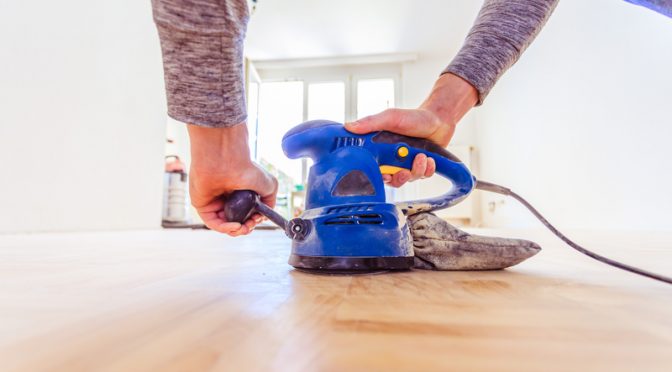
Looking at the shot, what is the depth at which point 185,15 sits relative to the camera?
353 millimetres

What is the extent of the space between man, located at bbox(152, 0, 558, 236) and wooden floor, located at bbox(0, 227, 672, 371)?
6.7 inches

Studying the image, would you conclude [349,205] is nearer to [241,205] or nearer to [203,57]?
[241,205]

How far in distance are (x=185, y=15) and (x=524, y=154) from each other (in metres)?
4.14

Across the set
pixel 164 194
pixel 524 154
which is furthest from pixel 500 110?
pixel 164 194

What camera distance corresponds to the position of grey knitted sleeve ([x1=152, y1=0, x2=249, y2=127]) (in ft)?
1.16

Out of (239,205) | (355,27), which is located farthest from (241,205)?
(355,27)

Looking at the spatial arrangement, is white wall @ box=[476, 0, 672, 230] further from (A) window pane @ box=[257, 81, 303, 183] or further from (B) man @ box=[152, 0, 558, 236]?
(A) window pane @ box=[257, 81, 303, 183]

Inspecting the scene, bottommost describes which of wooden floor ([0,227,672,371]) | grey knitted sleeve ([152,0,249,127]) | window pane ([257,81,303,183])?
wooden floor ([0,227,672,371])

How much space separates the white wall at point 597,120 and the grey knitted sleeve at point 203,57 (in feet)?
8.77

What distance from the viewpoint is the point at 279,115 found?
575cm

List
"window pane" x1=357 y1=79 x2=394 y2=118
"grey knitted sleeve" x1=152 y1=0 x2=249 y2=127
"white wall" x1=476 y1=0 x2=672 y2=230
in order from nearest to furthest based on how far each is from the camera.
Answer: "grey knitted sleeve" x1=152 y1=0 x2=249 y2=127 < "white wall" x1=476 y1=0 x2=672 y2=230 < "window pane" x1=357 y1=79 x2=394 y2=118

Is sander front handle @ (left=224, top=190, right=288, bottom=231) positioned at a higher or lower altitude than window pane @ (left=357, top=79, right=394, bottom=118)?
lower

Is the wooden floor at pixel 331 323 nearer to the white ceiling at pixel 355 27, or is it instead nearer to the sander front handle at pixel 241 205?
the sander front handle at pixel 241 205

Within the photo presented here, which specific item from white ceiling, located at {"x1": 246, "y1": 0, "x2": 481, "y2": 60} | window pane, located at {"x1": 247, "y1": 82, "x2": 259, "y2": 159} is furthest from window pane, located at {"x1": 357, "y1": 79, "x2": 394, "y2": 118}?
window pane, located at {"x1": 247, "y1": 82, "x2": 259, "y2": 159}
